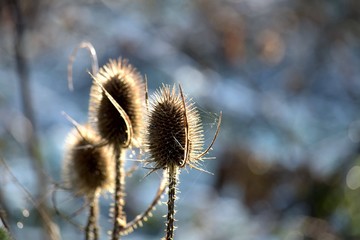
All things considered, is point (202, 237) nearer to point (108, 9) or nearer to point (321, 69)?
point (321, 69)

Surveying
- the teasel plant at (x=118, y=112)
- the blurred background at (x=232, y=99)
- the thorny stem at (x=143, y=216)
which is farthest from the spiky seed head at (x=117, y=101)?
the blurred background at (x=232, y=99)

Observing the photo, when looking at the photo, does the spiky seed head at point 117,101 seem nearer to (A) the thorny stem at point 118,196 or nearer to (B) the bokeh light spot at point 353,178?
(A) the thorny stem at point 118,196

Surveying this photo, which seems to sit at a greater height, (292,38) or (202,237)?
(292,38)

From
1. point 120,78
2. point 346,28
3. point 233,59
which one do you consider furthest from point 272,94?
point 120,78

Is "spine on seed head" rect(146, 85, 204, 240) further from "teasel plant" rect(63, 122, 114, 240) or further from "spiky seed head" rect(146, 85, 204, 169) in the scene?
"teasel plant" rect(63, 122, 114, 240)

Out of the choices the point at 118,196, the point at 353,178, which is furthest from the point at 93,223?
the point at 353,178

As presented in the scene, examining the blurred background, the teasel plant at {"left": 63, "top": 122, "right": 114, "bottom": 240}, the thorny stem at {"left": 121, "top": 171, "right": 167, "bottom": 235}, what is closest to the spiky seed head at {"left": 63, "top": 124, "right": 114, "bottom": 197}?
the teasel plant at {"left": 63, "top": 122, "right": 114, "bottom": 240}
